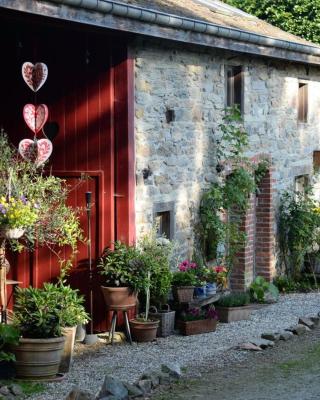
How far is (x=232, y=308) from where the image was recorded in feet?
40.0

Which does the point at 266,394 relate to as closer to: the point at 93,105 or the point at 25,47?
the point at 93,105

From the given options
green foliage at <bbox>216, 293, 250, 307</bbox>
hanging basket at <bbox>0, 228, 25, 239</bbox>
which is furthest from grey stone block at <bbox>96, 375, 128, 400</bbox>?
green foliage at <bbox>216, 293, 250, 307</bbox>

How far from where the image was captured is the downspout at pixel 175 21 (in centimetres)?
901

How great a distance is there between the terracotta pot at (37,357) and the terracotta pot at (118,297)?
158cm

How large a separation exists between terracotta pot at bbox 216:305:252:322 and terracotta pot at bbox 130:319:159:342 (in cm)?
173

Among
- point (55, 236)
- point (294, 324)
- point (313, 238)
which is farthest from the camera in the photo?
point (313, 238)

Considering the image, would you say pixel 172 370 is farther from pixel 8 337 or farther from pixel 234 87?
pixel 234 87

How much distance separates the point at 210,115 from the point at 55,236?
157 inches

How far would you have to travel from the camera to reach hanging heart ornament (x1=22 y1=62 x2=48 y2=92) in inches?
365

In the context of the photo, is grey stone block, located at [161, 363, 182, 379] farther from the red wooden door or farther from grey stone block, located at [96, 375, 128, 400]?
the red wooden door

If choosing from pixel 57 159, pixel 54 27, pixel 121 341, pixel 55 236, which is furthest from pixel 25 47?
pixel 121 341

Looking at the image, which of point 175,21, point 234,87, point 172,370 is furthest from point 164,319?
point 234,87

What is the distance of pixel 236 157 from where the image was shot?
13383 mm

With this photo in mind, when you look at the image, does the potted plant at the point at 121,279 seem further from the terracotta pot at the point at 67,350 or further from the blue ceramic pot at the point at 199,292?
the blue ceramic pot at the point at 199,292
